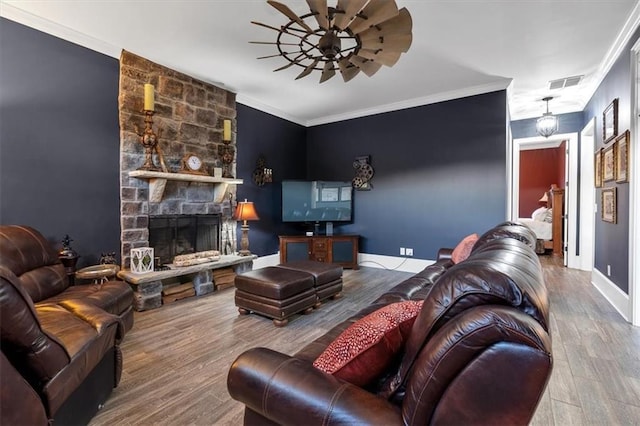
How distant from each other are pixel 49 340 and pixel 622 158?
191 inches

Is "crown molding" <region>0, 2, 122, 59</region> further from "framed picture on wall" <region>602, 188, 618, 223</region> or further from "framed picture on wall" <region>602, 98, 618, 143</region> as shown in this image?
"framed picture on wall" <region>602, 188, 618, 223</region>

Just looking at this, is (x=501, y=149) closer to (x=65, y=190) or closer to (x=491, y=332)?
(x=491, y=332)

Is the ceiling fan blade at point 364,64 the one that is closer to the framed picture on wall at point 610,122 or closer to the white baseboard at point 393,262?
the framed picture on wall at point 610,122

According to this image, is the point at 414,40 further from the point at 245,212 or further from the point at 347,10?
the point at 245,212

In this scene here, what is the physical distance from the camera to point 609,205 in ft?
11.9

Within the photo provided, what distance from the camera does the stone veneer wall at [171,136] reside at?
Result: 347cm

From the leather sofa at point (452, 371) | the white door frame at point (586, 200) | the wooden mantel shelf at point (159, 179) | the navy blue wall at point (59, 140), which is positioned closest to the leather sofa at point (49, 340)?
the navy blue wall at point (59, 140)

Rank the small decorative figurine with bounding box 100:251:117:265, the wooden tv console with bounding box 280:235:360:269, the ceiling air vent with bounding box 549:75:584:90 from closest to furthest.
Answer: the small decorative figurine with bounding box 100:251:117:265, the ceiling air vent with bounding box 549:75:584:90, the wooden tv console with bounding box 280:235:360:269

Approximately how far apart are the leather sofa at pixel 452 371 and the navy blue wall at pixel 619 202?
3.21 m

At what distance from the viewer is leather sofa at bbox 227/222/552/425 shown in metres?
0.74

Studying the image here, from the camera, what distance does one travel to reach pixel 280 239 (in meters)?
5.30

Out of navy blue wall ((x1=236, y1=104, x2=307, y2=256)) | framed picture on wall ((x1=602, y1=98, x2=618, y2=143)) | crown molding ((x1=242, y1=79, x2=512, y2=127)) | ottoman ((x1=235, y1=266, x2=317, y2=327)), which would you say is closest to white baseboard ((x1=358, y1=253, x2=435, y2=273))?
navy blue wall ((x1=236, y1=104, x2=307, y2=256))

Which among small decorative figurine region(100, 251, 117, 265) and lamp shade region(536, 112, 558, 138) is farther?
lamp shade region(536, 112, 558, 138)

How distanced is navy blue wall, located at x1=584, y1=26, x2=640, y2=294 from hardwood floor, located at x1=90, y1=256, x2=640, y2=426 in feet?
1.49
